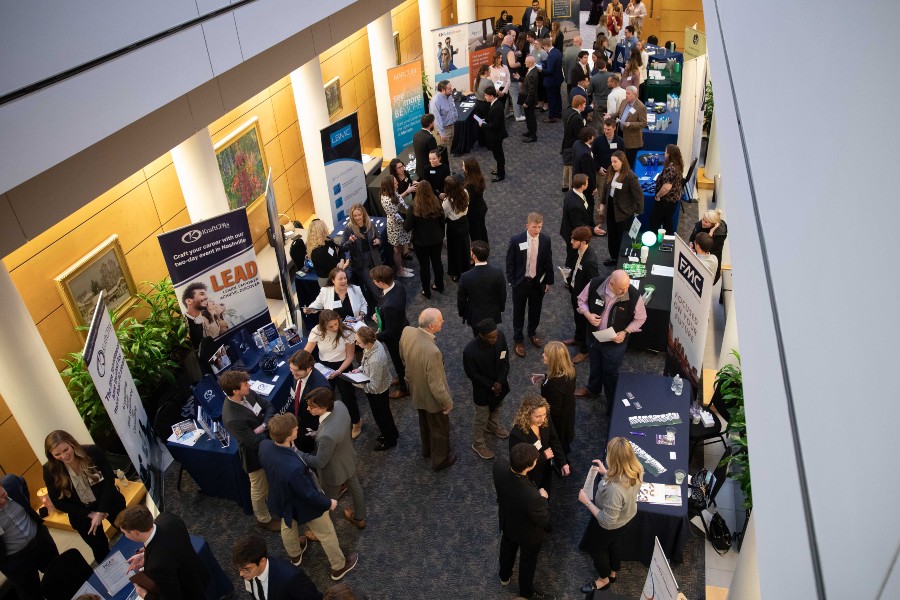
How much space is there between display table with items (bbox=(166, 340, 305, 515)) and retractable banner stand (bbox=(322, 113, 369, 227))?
3.23 meters

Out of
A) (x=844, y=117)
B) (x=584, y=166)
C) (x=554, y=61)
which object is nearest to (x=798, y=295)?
(x=844, y=117)

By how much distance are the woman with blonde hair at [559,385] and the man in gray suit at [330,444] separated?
1689 millimetres

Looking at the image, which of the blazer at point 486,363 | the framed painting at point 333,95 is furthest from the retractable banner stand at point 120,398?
the framed painting at point 333,95

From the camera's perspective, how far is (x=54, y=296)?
6.10 meters

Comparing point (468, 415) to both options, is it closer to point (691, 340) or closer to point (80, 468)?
point (691, 340)

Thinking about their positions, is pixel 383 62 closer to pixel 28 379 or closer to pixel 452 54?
pixel 452 54

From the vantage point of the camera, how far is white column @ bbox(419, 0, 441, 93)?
14102 mm

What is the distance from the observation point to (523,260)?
23.5 feet

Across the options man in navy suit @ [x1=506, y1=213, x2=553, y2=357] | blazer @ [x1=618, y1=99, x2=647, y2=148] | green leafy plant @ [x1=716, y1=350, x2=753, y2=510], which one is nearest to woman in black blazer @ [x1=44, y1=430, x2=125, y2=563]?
man in navy suit @ [x1=506, y1=213, x2=553, y2=357]

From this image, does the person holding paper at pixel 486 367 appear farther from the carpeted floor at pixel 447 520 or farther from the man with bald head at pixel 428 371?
the carpeted floor at pixel 447 520

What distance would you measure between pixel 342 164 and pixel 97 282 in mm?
3687

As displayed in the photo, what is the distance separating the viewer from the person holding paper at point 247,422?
5155mm

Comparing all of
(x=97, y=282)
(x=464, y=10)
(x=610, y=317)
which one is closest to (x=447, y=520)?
(x=610, y=317)

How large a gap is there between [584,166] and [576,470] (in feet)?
14.9
